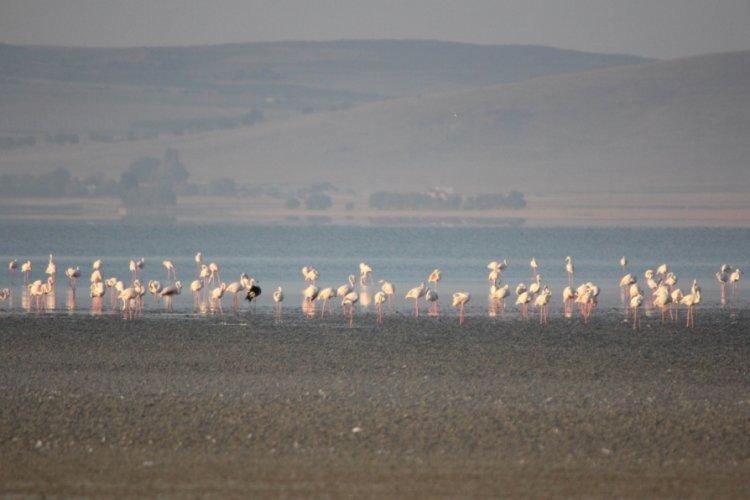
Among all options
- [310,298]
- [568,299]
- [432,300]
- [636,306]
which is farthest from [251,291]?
[636,306]

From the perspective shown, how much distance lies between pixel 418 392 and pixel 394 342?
491 centimetres

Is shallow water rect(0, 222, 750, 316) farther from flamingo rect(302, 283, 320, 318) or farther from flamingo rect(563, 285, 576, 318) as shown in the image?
flamingo rect(302, 283, 320, 318)

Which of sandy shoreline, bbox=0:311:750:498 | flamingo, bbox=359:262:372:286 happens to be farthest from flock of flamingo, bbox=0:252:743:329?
sandy shoreline, bbox=0:311:750:498

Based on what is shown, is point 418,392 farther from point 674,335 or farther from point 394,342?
point 674,335

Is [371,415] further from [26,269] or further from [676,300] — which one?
[26,269]

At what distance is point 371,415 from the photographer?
44.6 ft

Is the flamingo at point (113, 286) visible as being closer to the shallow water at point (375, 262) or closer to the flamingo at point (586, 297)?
the shallow water at point (375, 262)

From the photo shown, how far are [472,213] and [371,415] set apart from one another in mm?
135625

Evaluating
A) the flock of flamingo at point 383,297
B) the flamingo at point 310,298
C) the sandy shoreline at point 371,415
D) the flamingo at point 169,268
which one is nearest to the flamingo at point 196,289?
the flock of flamingo at point 383,297

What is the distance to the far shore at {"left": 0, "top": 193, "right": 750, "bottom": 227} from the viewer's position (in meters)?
130

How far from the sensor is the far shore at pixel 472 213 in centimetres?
13025

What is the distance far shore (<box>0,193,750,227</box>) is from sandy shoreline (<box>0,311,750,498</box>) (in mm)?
106434

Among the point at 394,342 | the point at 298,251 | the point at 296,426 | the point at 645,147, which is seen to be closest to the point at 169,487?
the point at 296,426

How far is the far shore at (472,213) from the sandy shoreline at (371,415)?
106434 millimetres
